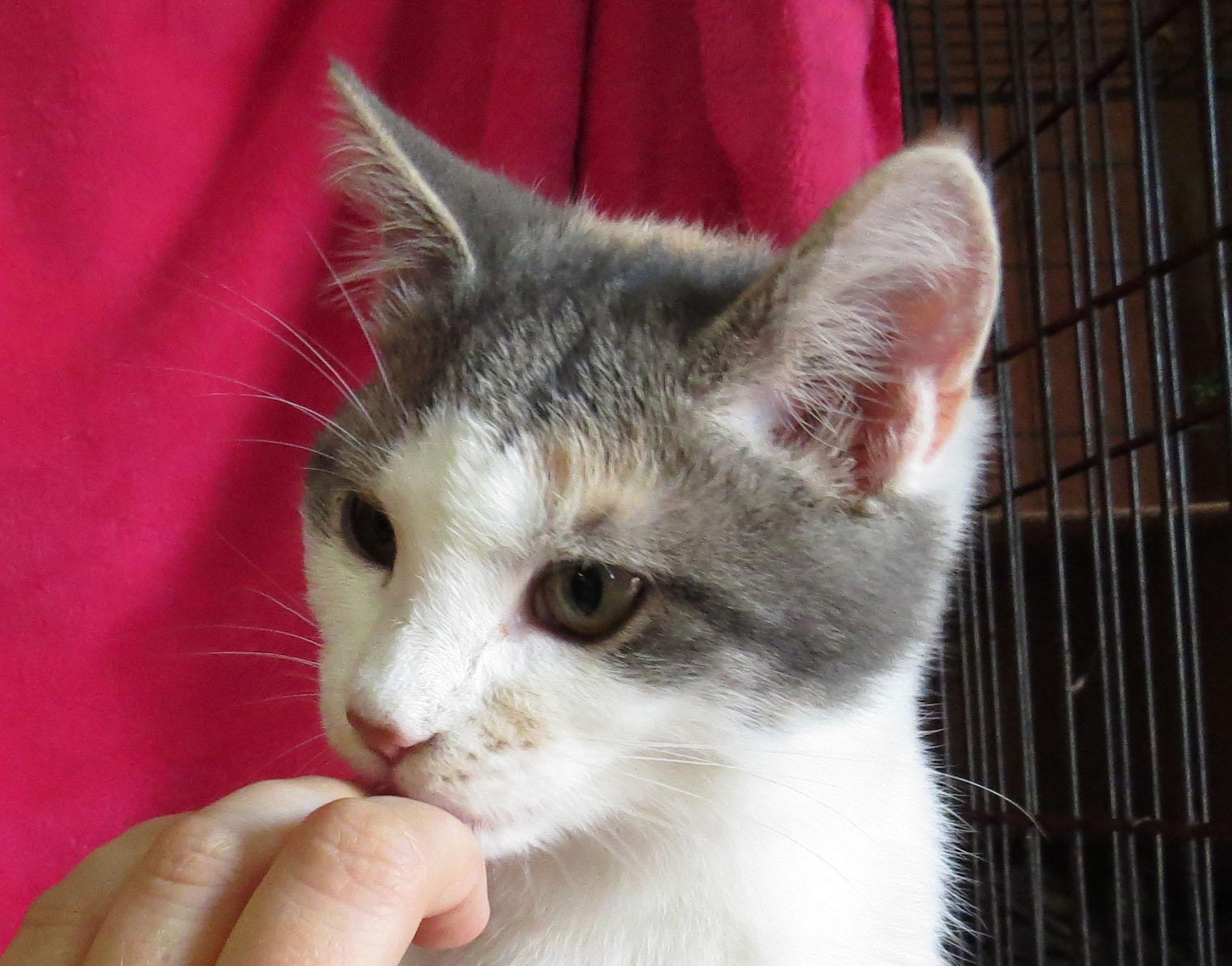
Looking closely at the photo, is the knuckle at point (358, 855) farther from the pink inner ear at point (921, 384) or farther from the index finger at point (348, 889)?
the pink inner ear at point (921, 384)

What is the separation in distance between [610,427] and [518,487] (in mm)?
83

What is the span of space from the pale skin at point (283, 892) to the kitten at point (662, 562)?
5 centimetres

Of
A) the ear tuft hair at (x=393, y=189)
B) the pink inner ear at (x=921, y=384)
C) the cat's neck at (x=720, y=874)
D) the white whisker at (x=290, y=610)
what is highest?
the ear tuft hair at (x=393, y=189)

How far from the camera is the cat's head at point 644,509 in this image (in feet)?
1.83

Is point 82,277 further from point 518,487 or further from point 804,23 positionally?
point 804,23

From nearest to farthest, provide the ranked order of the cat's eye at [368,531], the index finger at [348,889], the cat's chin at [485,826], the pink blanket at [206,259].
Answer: the index finger at [348,889], the cat's chin at [485,826], the cat's eye at [368,531], the pink blanket at [206,259]

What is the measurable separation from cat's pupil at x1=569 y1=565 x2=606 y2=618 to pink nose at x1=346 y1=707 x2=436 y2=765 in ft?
0.41

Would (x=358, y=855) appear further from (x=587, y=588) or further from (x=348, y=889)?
(x=587, y=588)

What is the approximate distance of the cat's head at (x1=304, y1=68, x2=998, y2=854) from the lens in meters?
0.56

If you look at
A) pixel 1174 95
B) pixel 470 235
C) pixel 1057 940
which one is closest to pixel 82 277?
pixel 470 235

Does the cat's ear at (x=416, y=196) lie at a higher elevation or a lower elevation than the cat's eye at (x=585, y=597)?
higher

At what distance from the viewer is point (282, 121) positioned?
114cm

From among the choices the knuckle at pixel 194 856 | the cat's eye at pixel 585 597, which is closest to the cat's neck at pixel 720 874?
the cat's eye at pixel 585 597

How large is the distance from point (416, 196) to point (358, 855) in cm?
49
